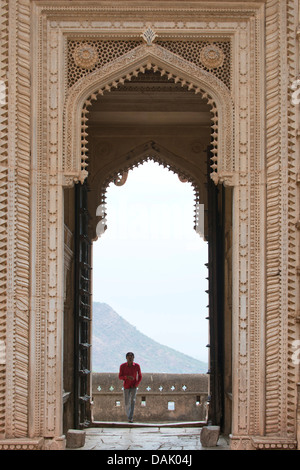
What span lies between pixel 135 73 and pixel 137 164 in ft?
15.2

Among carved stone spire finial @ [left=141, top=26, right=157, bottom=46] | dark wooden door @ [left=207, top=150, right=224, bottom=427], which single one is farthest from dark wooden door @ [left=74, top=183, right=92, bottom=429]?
carved stone spire finial @ [left=141, top=26, right=157, bottom=46]

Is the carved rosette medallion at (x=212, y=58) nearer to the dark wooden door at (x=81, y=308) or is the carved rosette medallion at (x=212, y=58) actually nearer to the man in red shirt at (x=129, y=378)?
the dark wooden door at (x=81, y=308)

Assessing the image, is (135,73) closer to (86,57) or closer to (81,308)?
(86,57)

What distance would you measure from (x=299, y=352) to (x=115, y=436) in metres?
3.77

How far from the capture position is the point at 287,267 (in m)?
8.13

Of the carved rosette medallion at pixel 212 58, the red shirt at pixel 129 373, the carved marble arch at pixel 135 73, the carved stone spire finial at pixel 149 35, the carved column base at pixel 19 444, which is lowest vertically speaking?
the carved column base at pixel 19 444

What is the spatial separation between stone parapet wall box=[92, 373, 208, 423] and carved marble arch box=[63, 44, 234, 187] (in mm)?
7643

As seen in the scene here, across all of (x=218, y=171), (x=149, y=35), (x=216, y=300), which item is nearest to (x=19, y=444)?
(x=218, y=171)

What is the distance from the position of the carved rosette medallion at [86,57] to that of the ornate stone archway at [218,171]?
0.42ft

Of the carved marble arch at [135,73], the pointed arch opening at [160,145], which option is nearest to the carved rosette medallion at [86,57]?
the carved marble arch at [135,73]

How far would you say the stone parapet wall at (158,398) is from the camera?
15.1 metres

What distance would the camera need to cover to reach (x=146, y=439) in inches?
413

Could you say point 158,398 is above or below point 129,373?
below

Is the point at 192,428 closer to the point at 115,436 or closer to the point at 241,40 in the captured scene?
the point at 115,436
